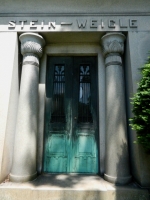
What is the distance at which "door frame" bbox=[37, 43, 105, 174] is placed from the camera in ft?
15.9

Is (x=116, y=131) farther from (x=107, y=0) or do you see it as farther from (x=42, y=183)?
(x=107, y=0)

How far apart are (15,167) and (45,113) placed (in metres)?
1.86

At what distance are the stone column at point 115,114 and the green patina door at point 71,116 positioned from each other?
765mm

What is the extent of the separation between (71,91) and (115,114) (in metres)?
1.77

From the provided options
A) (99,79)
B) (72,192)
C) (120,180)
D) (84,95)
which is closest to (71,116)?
(84,95)

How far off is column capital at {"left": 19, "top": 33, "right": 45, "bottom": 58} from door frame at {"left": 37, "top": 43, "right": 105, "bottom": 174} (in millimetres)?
562

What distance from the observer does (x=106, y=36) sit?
190 inches

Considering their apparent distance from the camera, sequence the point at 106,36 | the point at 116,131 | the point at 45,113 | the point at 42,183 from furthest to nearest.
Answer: the point at 45,113, the point at 106,36, the point at 116,131, the point at 42,183

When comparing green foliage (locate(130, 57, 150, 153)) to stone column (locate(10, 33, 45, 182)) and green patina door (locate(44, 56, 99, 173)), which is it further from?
stone column (locate(10, 33, 45, 182))

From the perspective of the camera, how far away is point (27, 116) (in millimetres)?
4453

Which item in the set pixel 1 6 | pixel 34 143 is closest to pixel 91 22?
pixel 1 6

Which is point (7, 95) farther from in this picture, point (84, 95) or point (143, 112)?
point (143, 112)

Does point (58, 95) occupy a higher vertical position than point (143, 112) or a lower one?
higher

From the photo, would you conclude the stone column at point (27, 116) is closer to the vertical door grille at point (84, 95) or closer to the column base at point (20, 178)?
the column base at point (20, 178)
